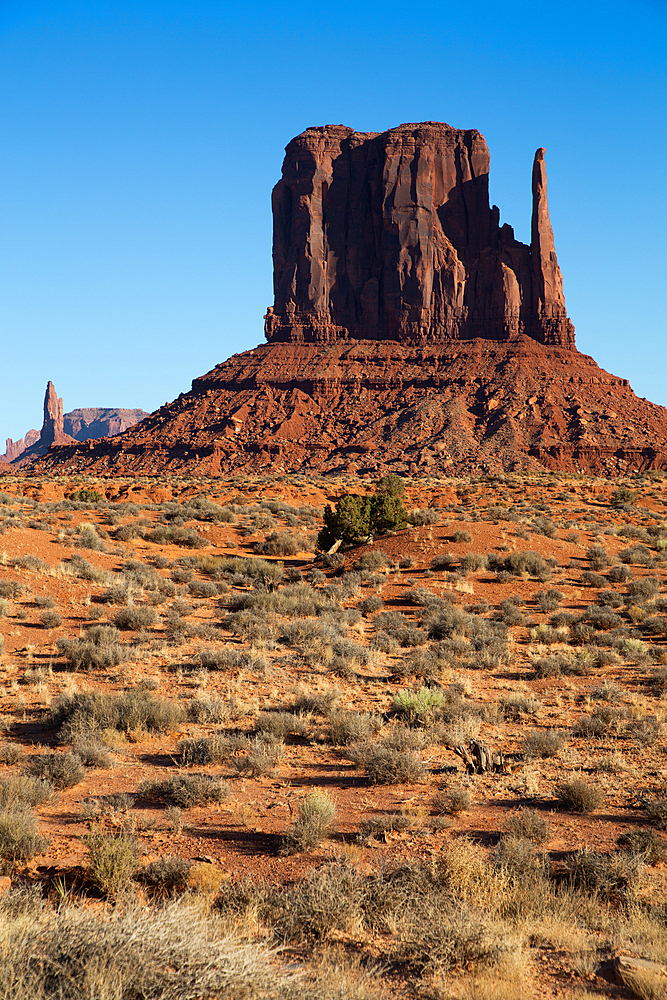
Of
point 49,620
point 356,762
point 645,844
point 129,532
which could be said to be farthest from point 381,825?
point 129,532

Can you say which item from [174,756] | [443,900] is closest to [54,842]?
[174,756]

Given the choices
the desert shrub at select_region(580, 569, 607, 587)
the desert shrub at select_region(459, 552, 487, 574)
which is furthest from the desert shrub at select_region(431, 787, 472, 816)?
the desert shrub at select_region(580, 569, 607, 587)

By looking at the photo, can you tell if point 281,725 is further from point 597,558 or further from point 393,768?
point 597,558

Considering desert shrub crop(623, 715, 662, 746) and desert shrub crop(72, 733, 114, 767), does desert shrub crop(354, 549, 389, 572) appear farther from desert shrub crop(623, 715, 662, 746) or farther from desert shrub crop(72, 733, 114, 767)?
desert shrub crop(72, 733, 114, 767)

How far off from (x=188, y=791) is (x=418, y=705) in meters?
3.85

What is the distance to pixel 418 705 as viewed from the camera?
10203 millimetres

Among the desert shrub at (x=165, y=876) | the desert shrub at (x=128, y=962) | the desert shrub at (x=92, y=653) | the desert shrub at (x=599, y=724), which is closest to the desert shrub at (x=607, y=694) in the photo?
the desert shrub at (x=599, y=724)

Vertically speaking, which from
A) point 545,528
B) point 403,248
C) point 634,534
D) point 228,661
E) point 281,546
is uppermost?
point 403,248

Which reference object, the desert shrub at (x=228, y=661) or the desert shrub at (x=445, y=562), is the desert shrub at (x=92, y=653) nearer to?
the desert shrub at (x=228, y=661)

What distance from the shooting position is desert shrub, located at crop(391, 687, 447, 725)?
10062 mm

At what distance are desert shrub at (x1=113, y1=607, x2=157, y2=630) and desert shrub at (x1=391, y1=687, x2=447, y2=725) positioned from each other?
634cm

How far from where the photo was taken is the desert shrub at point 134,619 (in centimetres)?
1483

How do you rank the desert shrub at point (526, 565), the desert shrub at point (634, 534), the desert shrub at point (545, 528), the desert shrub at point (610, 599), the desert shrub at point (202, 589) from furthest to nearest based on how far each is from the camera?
1. the desert shrub at point (634, 534)
2. the desert shrub at point (545, 528)
3. the desert shrub at point (526, 565)
4. the desert shrub at point (202, 589)
5. the desert shrub at point (610, 599)

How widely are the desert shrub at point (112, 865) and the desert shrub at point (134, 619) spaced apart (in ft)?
29.6
